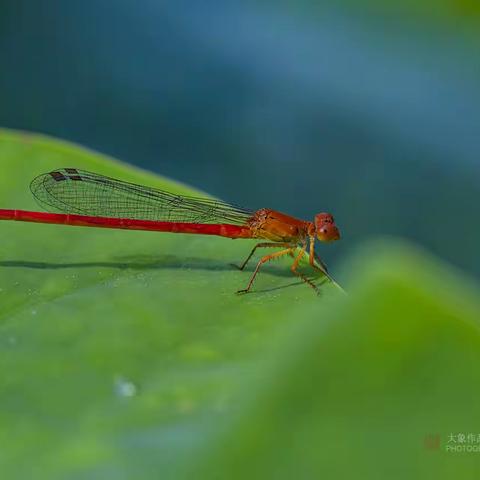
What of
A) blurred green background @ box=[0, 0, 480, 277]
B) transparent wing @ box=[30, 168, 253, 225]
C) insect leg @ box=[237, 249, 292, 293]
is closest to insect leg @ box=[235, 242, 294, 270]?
insect leg @ box=[237, 249, 292, 293]

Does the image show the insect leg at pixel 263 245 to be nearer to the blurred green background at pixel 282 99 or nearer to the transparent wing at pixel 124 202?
the transparent wing at pixel 124 202

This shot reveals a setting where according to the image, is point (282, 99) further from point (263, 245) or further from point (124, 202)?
point (263, 245)

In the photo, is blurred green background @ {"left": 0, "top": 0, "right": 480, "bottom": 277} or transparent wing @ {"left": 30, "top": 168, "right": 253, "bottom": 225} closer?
transparent wing @ {"left": 30, "top": 168, "right": 253, "bottom": 225}

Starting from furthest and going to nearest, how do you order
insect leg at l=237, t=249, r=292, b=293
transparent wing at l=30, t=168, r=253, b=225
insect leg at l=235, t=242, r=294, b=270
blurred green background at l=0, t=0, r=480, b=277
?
blurred green background at l=0, t=0, r=480, b=277
transparent wing at l=30, t=168, r=253, b=225
insect leg at l=235, t=242, r=294, b=270
insect leg at l=237, t=249, r=292, b=293

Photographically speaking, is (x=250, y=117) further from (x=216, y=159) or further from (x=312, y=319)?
(x=312, y=319)

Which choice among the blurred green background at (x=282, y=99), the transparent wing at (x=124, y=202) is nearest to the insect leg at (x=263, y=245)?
the transparent wing at (x=124, y=202)

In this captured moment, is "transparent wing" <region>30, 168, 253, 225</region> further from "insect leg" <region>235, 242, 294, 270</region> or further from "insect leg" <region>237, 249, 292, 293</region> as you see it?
"insect leg" <region>237, 249, 292, 293</region>

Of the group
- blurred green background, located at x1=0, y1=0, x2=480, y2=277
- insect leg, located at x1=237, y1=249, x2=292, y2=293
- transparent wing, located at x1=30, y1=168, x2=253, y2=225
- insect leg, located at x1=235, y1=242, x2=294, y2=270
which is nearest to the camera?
insect leg, located at x1=237, y1=249, x2=292, y2=293
